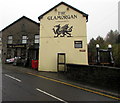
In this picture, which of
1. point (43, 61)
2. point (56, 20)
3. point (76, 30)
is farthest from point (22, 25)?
point (76, 30)

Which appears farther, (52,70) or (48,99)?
(52,70)

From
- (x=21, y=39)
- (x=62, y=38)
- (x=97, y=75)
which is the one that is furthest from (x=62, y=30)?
(x=21, y=39)

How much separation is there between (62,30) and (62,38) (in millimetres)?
1192

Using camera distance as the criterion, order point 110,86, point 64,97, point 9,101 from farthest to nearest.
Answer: point 110,86
point 64,97
point 9,101

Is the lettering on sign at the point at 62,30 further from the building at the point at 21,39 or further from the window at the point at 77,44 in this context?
the building at the point at 21,39

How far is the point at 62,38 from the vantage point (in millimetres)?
13734

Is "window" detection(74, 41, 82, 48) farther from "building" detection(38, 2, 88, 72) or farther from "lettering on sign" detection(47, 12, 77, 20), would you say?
"lettering on sign" detection(47, 12, 77, 20)

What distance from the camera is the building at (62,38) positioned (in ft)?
42.5

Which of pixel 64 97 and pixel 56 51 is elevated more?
pixel 56 51

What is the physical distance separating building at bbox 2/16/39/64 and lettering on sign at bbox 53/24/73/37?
6.80m

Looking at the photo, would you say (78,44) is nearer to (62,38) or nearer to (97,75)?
(62,38)

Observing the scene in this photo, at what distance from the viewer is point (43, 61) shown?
44.4 ft

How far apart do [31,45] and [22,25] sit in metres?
5.17

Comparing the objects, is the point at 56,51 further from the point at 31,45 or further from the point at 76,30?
the point at 31,45
